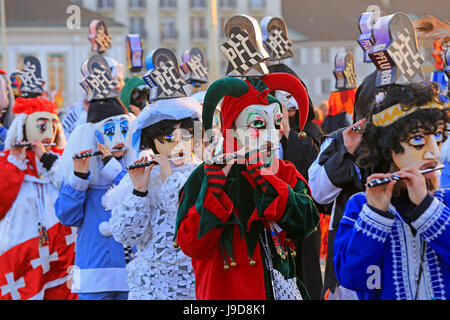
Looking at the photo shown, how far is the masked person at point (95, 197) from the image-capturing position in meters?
6.02

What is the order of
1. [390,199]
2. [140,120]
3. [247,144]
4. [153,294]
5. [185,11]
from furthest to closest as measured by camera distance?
[185,11] < [140,120] < [153,294] < [247,144] < [390,199]

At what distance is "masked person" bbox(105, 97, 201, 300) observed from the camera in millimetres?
4961

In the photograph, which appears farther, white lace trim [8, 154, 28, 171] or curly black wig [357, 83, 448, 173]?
white lace trim [8, 154, 28, 171]

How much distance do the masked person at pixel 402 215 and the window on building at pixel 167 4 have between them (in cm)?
4989

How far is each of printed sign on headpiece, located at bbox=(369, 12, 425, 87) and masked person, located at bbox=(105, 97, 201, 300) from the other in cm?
176

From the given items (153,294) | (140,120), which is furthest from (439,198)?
(140,120)

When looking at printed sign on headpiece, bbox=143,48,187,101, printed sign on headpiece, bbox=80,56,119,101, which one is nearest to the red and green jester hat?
printed sign on headpiece, bbox=143,48,187,101

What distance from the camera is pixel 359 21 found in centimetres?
526

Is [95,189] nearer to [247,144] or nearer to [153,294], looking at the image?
[153,294]

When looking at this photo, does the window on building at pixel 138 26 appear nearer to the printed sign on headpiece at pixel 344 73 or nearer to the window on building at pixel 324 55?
the window on building at pixel 324 55

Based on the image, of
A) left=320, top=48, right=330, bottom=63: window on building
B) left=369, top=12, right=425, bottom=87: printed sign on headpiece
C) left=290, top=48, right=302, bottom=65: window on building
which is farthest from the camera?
left=290, top=48, right=302, bottom=65: window on building

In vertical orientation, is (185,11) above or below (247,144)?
above

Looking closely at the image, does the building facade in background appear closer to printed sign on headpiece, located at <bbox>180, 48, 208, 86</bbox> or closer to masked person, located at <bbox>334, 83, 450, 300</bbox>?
printed sign on headpiece, located at <bbox>180, 48, 208, 86</bbox>
